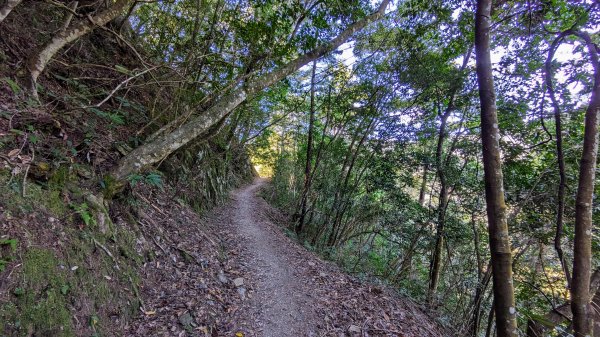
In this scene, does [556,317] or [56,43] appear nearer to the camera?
[56,43]

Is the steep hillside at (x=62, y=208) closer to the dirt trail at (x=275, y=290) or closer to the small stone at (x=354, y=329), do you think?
the dirt trail at (x=275, y=290)

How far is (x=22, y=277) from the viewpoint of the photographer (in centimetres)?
207

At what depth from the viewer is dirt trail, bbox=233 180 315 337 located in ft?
12.6

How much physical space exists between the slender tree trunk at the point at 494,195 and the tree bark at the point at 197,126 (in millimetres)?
3515

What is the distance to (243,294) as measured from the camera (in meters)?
→ 4.35

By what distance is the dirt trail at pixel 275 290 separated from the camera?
151 inches

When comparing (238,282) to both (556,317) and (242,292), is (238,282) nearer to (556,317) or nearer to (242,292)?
(242,292)

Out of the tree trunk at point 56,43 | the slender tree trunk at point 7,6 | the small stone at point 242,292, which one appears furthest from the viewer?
the small stone at point 242,292

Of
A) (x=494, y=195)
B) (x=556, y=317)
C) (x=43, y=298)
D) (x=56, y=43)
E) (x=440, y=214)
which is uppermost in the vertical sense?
(x=56, y=43)

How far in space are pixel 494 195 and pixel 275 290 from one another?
385cm

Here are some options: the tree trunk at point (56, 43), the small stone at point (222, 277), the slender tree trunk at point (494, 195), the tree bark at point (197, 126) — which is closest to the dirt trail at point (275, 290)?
the small stone at point (222, 277)

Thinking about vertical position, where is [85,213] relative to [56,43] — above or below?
below

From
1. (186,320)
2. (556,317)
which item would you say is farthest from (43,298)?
(556,317)

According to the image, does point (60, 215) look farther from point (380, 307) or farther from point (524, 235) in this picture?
point (524, 235)
